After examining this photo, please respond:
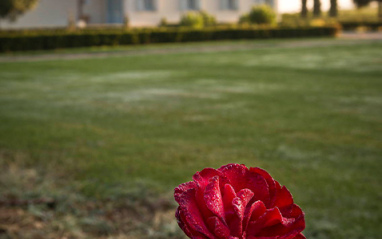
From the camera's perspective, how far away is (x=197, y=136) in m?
7.15

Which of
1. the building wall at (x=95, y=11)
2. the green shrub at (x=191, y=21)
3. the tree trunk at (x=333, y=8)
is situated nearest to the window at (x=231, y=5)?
the green shrub at (x=191, y=21)

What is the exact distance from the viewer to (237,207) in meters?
0.50

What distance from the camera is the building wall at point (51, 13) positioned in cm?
3530

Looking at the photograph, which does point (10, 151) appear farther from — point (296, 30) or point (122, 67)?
point (296, 30)

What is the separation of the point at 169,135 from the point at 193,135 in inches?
13.1

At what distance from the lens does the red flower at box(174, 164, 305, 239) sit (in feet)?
1.64

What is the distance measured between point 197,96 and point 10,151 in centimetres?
516

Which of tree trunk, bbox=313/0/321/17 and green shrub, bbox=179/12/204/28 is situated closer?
green shrub, bbox=179/12/204/28

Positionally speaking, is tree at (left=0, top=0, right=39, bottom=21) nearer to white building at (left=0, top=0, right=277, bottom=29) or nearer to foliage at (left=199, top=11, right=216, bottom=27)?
white building at (left=0, top=0, right=277, bottom=29)

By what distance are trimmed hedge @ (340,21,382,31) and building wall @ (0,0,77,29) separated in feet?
66.7

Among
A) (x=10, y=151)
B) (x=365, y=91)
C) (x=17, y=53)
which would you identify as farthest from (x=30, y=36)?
(x=10, y=151)

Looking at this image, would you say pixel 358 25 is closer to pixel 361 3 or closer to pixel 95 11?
pixel 95 11

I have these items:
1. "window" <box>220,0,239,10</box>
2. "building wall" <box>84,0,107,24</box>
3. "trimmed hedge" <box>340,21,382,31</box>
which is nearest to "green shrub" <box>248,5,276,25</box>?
"window" <box>220,0,239,10</box>

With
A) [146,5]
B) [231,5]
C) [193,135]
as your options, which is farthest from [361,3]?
[193,135]
